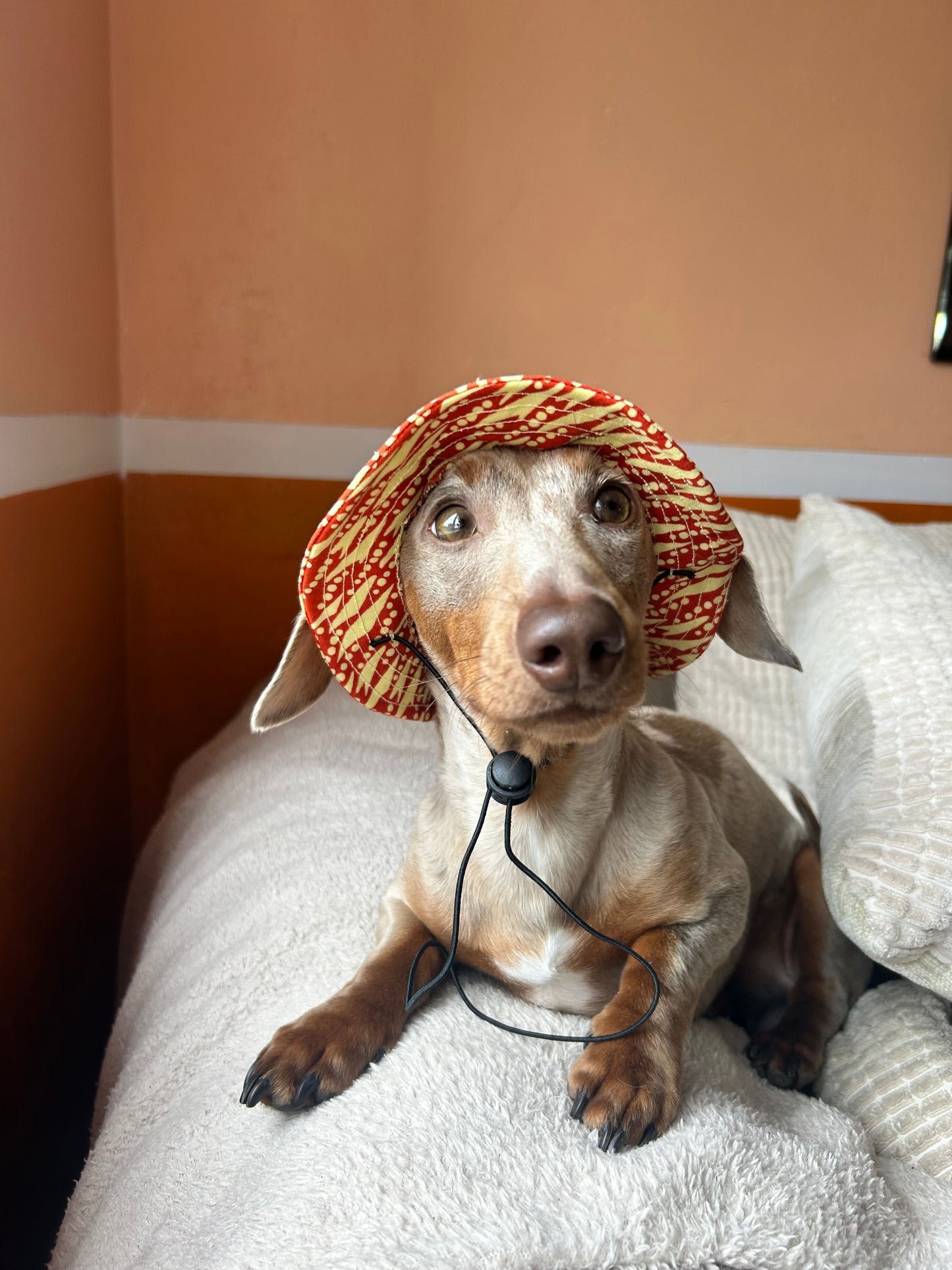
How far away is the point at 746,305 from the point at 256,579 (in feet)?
5.16

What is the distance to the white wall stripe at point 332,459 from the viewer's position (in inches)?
107

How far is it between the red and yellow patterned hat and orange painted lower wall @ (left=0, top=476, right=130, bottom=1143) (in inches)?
39.1

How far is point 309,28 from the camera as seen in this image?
2543mm

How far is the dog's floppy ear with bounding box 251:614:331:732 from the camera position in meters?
1.20

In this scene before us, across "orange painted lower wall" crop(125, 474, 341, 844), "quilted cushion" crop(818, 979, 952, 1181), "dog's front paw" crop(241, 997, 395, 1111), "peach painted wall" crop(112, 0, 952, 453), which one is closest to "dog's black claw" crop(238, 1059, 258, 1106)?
"dog's front paw" crop(241, 997, 395, 1111)

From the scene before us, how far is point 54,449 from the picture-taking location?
215 cm

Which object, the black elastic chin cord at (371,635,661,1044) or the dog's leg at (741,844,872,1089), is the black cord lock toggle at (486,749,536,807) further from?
the dog's leg at (741,844,872,1089)

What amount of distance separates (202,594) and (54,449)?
76cm

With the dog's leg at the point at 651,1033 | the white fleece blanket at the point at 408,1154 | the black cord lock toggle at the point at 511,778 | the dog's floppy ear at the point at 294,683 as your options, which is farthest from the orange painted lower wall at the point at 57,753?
the dog's leg at the point at 651,1033

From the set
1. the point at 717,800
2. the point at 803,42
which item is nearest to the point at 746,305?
the point at 803,42

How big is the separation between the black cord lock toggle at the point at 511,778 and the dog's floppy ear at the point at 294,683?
248mm

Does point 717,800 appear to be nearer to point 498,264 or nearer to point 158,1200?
point 158,1200

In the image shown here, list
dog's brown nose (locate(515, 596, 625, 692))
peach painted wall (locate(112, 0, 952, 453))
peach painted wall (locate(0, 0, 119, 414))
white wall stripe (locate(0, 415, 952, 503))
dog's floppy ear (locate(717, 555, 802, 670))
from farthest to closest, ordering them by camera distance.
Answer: white wall stripe (locate(0, 415, 952, 503))
peach painted wall (locate(112, 0, 952, 453))
peach painted wall (locate(0, 0, 119, 414))
dog's floppy ear (locate(717, 555, 802, 670))
dog's brown nose (locate(515, 596, 625, 692))

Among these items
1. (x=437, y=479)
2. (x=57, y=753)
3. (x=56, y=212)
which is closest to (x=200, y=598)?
(x=57, y=753)
